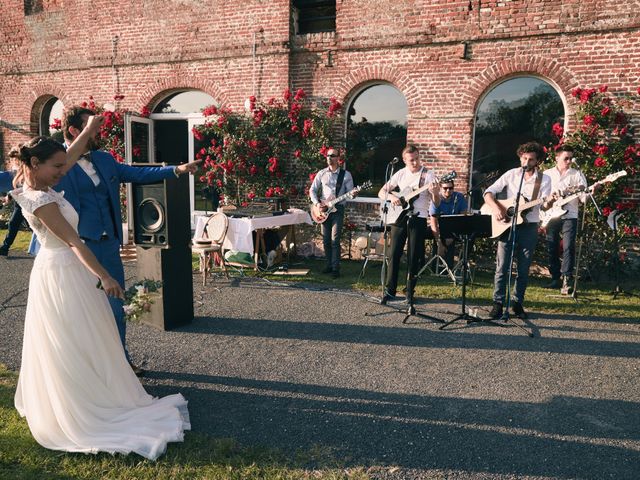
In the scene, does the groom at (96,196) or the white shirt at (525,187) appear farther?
the white shirt at (525,187)

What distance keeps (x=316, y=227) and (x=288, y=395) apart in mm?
6495

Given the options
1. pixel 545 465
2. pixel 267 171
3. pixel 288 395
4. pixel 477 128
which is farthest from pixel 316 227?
pixel 545 465

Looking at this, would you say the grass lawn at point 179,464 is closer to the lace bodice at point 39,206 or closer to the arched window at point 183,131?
the lace bodice at point 39,206

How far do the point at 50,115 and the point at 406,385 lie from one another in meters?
13.4

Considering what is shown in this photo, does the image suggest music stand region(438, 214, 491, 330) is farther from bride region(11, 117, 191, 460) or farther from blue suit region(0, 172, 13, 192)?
blue suit region(0, 172, 13, 192)

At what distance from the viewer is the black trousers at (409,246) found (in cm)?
629

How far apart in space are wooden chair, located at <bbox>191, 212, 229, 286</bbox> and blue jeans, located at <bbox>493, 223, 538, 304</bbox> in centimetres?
418

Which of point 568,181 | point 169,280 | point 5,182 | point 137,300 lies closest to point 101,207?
point 5,182

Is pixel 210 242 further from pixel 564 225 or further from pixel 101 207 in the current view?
pixel 564 225

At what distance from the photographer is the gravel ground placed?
10.5ft

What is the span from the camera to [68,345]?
317cm

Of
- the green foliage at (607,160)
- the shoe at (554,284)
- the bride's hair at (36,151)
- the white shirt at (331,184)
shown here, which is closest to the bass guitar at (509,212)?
the shoe at (554,284)

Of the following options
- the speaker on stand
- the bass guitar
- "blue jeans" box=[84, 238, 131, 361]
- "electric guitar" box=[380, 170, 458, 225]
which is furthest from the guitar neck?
"blue jeans" box=[84, 238, 131, 361]

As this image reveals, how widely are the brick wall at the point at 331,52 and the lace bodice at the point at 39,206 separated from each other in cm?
735
